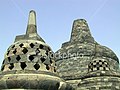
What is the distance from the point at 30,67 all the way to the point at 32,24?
6.79 feet

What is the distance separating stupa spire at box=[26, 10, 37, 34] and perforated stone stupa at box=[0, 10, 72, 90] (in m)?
0.32

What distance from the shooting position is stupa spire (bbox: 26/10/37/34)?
28.1 ft

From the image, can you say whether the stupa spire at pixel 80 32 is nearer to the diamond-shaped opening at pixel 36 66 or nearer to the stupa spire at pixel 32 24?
the stupa spire at pixel 32 24

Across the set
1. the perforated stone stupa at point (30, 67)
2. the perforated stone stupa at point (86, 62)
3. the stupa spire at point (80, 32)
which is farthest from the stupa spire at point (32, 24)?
the stupa spire at point (80, 32)

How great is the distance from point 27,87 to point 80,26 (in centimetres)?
1885

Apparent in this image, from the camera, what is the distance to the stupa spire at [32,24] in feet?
28.1

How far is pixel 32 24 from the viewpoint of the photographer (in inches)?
348

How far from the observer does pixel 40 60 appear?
7.47m

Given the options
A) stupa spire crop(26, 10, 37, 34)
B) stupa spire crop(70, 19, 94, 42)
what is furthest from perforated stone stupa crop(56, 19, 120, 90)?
stupa spire crop(26, 10, 37, 34)

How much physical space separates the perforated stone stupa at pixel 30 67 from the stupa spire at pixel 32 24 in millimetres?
324

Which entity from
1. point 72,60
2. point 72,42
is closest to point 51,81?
point 72,60

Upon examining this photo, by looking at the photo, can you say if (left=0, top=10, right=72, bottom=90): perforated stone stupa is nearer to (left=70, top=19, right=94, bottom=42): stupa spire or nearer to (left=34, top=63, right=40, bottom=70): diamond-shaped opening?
(left=34, top=63, right=40, bottom=70): diamond-shaped opening

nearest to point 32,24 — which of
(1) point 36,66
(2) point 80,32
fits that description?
(1) point 36,66

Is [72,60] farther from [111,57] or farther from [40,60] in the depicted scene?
[40,60]
